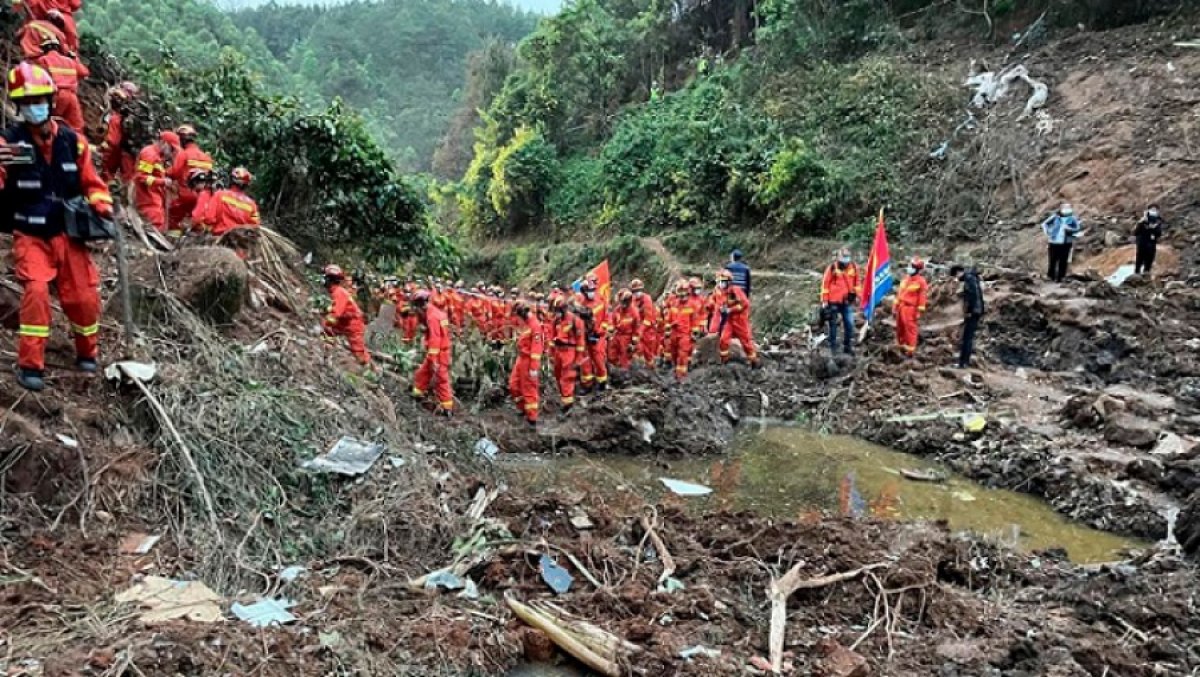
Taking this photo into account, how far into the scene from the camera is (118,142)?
940 cm

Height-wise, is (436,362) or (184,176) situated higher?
(184,176)

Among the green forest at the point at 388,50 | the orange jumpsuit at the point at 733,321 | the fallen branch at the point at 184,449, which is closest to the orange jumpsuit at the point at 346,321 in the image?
the fallen branch at the point at 184,449

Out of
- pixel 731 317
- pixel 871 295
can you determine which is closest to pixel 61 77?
pixel 731 317

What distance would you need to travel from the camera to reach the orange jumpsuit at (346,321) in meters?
9.28

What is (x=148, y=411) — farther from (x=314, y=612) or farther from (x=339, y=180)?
(x=339, y=180)

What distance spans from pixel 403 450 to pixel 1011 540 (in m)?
5.41

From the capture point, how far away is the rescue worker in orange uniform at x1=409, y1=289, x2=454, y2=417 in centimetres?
945

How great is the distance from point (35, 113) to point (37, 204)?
0.50 meters

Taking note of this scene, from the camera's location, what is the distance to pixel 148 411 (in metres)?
5.30

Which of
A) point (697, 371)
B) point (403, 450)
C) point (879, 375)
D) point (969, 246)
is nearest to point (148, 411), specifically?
point (403, 450)

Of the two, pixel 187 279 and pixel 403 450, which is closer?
pixel 403 450

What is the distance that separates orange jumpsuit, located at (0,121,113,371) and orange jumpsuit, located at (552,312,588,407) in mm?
6265

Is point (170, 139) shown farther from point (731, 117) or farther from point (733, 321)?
point (731, 117)

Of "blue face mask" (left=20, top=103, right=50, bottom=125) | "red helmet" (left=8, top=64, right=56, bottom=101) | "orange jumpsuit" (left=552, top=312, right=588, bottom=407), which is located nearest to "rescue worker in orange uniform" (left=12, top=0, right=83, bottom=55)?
"red helmet" (left=8, top=64, right=56, bottom=101)
